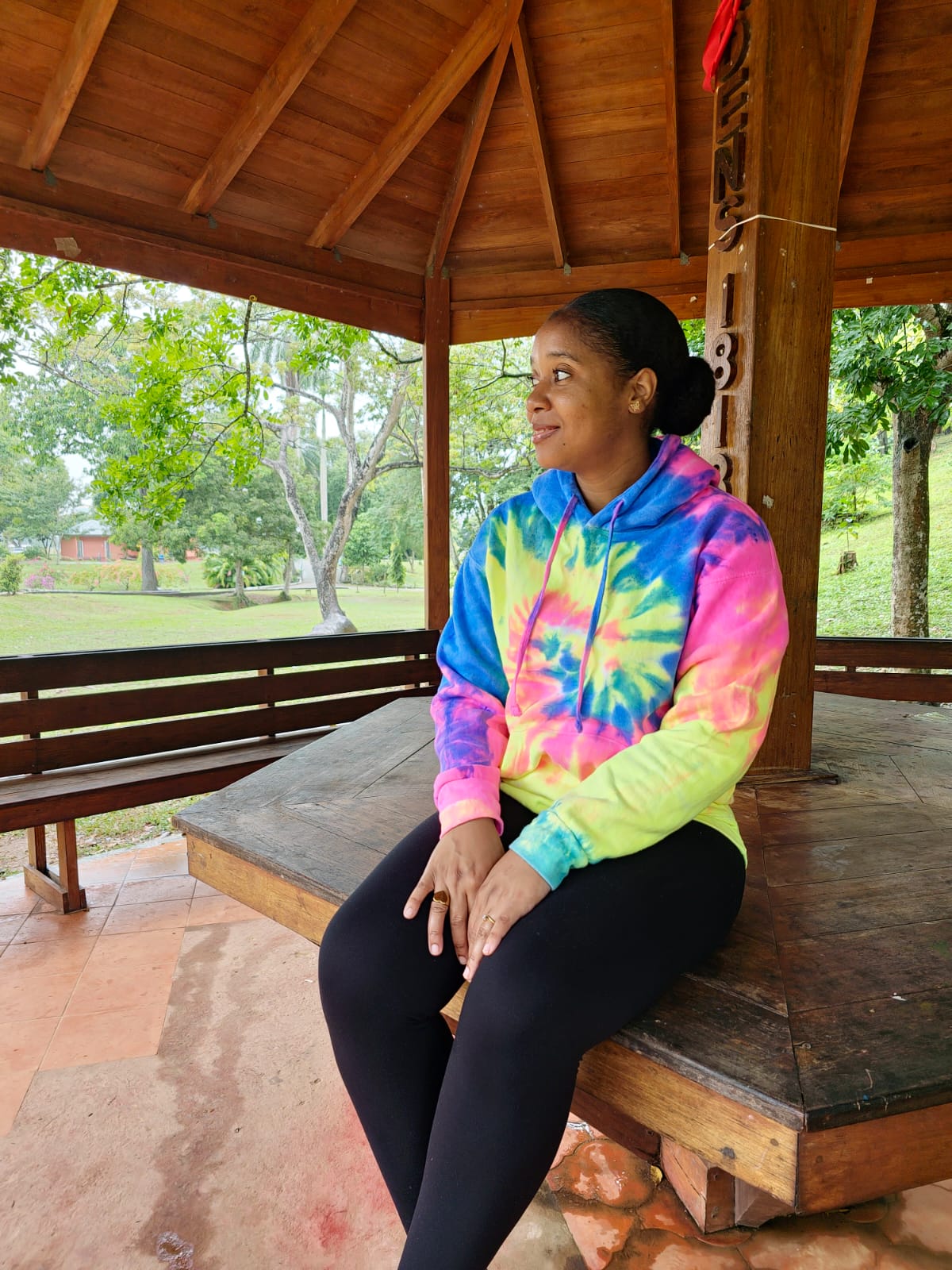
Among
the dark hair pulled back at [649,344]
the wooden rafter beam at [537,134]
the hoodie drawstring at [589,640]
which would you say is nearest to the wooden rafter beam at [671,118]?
the wooden rafter beam at [537,134]

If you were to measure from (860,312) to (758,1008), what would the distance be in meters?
6.53

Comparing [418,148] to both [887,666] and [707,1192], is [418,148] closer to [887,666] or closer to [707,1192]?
[887,666]

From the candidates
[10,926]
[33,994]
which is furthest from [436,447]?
[33,994]

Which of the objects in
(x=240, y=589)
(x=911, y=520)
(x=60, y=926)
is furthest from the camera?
Result: (x=240, y=589)

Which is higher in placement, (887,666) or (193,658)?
(193,658)

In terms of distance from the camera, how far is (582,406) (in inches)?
53.8

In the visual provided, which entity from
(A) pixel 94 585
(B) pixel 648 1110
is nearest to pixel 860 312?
(B) pixel 648 1110

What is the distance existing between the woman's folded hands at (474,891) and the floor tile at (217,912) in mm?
2028

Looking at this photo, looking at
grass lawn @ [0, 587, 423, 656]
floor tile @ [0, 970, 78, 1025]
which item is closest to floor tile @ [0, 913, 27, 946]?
floor tile @ [0, 970, 78, 1025]

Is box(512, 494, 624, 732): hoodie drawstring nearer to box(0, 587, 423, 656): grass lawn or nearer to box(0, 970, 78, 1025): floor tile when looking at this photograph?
box(0, 970, 78, 1025): floor tile

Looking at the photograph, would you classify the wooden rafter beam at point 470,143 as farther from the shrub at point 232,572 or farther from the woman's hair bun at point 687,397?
the shrub at point 232,572

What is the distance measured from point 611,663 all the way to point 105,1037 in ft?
6.33

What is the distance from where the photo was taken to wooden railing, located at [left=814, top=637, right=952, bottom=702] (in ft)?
14.1

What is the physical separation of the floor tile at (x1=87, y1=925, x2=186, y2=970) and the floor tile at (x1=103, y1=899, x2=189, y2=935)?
0.04m
